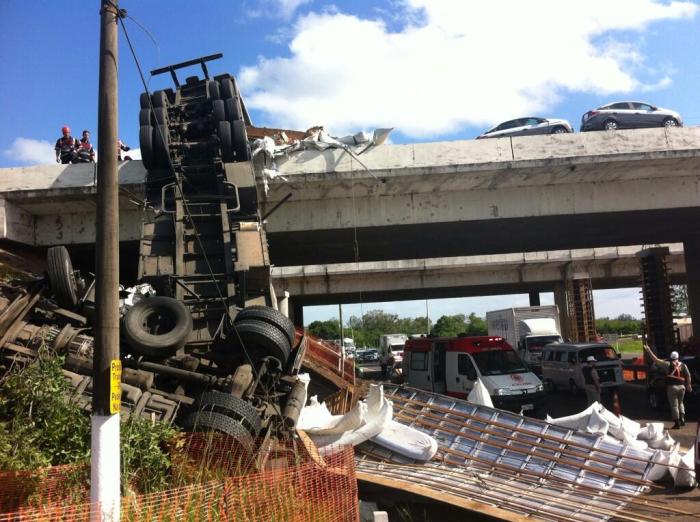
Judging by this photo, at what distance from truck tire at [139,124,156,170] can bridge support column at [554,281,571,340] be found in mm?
29113

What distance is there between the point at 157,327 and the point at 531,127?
15.8 meters

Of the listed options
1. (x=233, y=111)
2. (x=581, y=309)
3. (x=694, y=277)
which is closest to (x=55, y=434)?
(x=233, y=111)

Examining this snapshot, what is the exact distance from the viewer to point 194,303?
10.4 m

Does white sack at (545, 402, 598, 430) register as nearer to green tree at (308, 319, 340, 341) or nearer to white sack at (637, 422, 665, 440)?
white sack at (637, 422, 665, 440)

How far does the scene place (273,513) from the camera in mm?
4859

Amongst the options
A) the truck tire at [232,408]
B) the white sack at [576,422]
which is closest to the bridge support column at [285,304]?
the white sack at [576,422]

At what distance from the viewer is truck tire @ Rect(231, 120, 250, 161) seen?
11.8 metres

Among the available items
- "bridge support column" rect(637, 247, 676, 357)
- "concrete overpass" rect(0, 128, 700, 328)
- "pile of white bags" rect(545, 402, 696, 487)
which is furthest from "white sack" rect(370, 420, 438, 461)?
"bridge support column" rect(637, 247, 676, 357)

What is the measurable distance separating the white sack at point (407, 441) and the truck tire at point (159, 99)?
27.6ft

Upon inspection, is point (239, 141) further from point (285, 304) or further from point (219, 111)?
point (285, 304)

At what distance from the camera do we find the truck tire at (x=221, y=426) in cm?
664

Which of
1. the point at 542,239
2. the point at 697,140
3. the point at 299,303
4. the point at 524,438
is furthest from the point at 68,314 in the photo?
the point at 299,303

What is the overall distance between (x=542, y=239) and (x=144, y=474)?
17569mm

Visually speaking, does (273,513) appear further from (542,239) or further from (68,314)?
(542,239)
